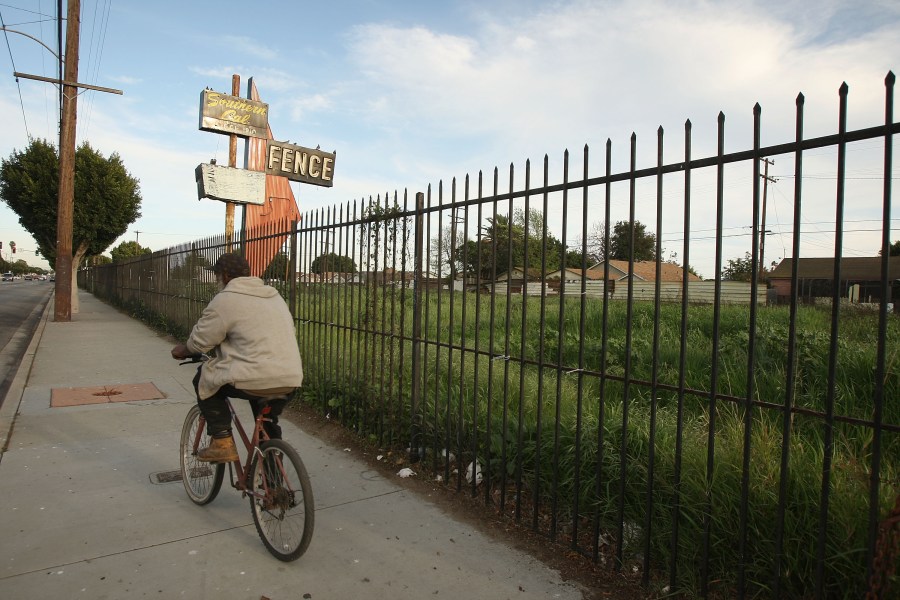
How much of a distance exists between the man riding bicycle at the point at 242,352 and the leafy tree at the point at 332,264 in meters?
2.28

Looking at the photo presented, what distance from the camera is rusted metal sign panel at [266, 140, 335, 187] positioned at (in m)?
10.5

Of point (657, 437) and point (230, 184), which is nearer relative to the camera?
point (657, 437)

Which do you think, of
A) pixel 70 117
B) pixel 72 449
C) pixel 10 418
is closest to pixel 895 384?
pixel 72 449

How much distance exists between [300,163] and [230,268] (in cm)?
774

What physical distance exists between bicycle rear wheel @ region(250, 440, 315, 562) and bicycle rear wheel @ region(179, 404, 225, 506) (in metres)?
0.56

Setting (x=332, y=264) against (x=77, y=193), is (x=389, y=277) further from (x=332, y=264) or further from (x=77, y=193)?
(x=77, y=193)

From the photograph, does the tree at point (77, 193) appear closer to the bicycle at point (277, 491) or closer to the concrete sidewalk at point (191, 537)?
the concrete sidewalk at point (191, 537)

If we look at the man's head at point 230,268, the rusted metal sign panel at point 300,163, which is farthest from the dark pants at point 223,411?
the rusted metal sign panel at point 300,163

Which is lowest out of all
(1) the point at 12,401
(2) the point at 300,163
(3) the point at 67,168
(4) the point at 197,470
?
(1) the point at 12,401

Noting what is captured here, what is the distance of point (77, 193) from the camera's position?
75.3 feet

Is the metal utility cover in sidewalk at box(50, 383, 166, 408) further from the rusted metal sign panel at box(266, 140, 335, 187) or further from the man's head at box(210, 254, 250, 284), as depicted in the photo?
the rusted metal sign panel at box(266, 140, 335, 187)

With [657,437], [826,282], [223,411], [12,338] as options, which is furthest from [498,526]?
[12,338]

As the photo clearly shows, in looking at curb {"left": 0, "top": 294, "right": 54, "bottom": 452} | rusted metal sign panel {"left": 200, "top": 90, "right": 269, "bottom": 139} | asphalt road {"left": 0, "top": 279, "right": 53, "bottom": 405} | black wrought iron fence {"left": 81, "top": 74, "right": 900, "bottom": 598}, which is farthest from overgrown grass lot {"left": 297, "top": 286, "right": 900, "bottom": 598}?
rusted metal sign panel {"left": 200, "top": 90, "right": 269, "bottom": 139}

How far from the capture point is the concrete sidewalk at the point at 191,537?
9.70ft
